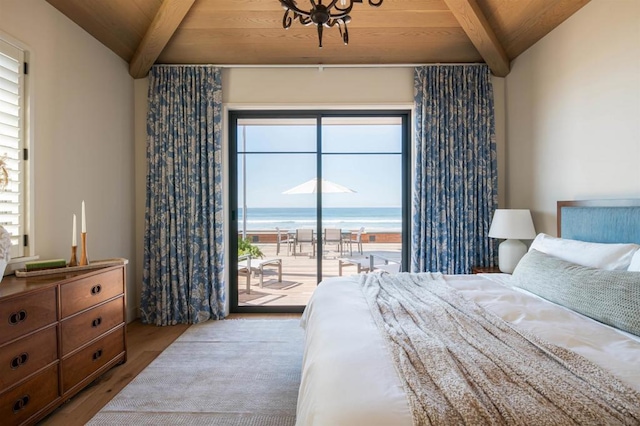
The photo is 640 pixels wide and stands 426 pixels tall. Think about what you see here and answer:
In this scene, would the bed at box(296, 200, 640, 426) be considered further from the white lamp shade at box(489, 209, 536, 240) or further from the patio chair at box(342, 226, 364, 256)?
the patio chair at box(342, 226, 364, 256)

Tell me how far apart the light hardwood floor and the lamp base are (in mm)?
2132

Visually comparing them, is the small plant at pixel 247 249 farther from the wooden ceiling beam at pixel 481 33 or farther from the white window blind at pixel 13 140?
the wooden ceiling beam at pixel 481 33

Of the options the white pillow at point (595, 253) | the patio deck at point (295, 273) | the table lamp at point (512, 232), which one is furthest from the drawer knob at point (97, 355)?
the table lamp at point (512, 232)

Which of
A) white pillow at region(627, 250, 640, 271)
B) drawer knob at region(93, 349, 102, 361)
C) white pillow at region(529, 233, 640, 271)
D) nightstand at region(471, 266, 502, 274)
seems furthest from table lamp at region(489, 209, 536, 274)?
drawer knob at region(93, 349, 102, 361)

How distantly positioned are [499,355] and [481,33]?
9.98 ft

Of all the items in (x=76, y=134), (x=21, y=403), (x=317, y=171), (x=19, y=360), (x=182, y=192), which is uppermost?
(x=76, y=134)

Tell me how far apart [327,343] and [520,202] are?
3.05 meters

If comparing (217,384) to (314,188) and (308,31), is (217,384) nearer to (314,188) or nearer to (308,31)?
(314,188)

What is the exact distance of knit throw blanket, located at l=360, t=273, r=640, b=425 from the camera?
0.85 m

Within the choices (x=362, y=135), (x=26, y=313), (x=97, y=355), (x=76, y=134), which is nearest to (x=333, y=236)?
(x=362, y=135)

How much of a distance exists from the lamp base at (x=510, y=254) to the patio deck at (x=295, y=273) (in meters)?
1.16

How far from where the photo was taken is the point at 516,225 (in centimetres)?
307

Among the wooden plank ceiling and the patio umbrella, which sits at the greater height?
the wooden plank ceiling

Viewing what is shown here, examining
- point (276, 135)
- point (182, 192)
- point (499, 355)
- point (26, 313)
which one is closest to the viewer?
point (499, 355)
